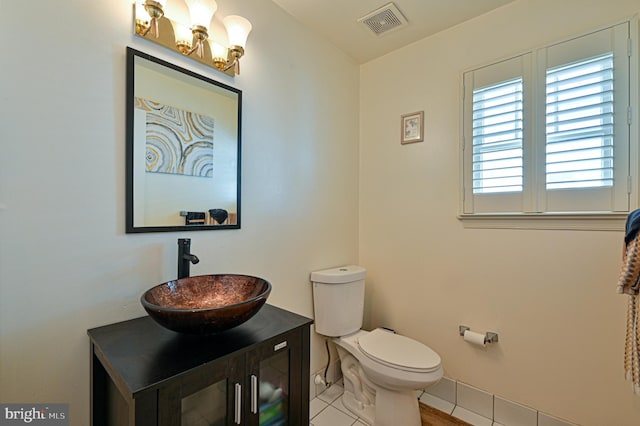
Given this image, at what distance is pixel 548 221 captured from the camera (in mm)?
1526

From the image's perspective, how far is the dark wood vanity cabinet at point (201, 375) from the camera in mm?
748

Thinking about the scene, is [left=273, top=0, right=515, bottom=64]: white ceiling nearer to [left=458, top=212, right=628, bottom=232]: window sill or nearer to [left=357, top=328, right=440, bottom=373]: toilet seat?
[left=458, top=212, right=628, bottom=232]: window sill

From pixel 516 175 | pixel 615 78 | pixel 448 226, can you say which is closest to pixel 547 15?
pixel 615 78

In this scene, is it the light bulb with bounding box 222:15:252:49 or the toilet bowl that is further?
the toilet bowl

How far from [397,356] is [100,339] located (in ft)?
4.35

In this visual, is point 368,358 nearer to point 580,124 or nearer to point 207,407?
point 207,407

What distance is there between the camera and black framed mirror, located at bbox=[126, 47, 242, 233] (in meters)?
1.13

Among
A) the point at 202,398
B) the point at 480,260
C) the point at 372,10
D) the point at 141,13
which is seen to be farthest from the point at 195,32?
the point at 480,260

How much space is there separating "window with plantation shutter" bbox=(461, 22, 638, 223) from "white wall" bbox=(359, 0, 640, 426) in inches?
4.0

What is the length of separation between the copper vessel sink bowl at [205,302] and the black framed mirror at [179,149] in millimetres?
261

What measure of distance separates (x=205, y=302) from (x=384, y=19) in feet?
6.29

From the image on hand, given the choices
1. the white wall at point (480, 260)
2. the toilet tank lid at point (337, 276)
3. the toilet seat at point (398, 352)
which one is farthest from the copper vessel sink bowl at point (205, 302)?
the white wall at point (480, 260)

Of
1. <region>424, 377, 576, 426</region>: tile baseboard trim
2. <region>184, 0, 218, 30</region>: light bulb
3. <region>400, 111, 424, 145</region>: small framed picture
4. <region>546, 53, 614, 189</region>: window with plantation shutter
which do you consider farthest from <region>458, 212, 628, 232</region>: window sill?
<region>184, 0, 218, 30</region>: light bulb

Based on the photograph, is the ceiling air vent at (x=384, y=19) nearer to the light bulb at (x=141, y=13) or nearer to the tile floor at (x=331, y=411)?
the light bulb at (x=141, y=13)
